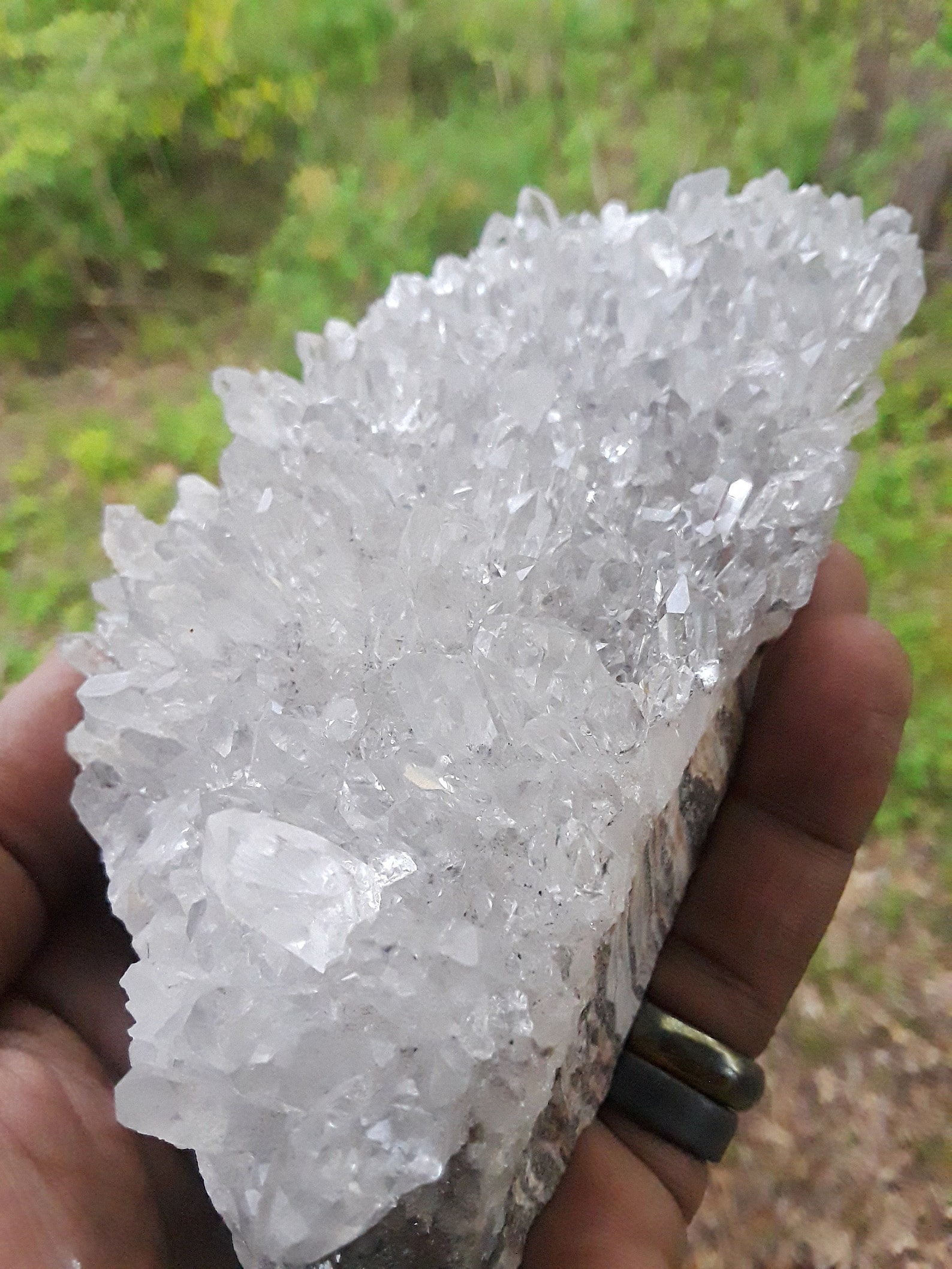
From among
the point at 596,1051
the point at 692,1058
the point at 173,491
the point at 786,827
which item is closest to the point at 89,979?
the point at 596,1051

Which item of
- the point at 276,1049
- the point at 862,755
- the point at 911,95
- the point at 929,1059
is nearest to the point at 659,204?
the point at 911,95

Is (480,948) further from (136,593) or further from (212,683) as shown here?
(136,593)

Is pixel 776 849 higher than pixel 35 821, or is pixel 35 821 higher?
pixel 35 821

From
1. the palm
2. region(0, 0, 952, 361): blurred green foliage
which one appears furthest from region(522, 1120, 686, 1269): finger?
region(0, 0, 952, 361): blurred green foliage

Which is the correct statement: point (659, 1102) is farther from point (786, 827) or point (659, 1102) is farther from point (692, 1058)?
point (786, 827)

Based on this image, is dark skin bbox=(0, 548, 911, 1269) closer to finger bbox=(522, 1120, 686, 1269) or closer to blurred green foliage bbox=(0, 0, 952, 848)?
finger bbox=(522, 1120, 686, 1269)

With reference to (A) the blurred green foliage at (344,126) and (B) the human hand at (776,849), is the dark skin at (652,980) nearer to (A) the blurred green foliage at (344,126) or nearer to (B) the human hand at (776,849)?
(B) the human hand at (776,849)

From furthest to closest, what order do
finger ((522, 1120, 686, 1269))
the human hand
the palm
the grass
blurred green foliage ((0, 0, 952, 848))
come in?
blurred green foliage ((0, 0, 952, 848)), the grass, the human hand, finger ((522, 1120, 686, 1269)), the palm
